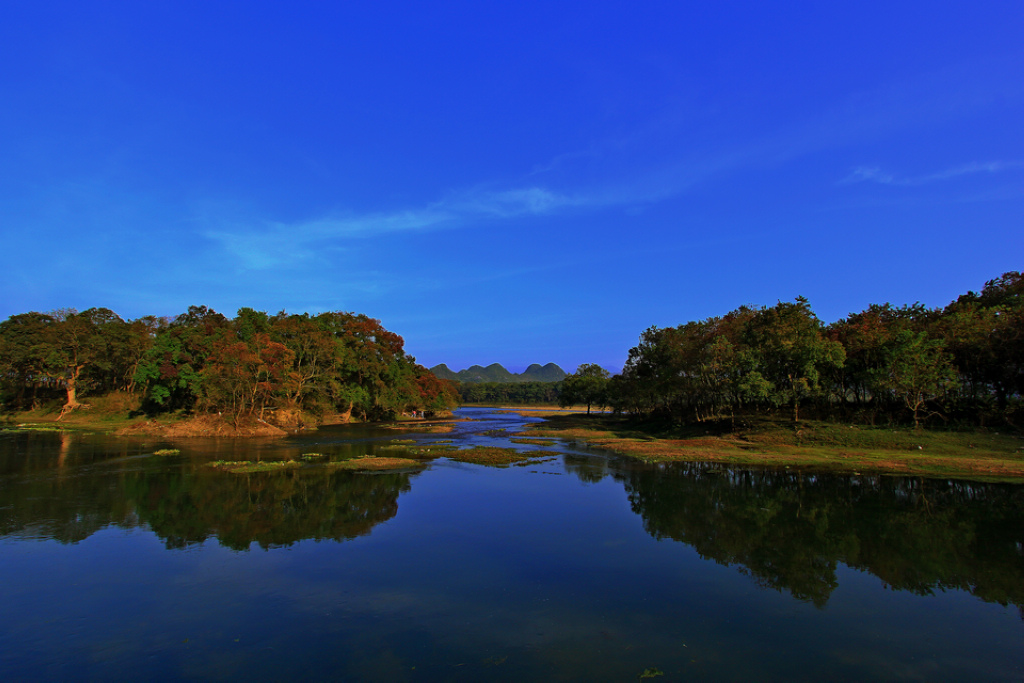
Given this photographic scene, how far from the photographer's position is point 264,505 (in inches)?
778

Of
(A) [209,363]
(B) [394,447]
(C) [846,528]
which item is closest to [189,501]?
(B) [394,447]

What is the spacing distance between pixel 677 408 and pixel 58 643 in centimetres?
6619

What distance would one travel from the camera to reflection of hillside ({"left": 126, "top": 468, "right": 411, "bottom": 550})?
52.4 feet

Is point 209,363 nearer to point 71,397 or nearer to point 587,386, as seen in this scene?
point 71,397

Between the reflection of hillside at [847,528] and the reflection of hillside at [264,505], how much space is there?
37.5 feet

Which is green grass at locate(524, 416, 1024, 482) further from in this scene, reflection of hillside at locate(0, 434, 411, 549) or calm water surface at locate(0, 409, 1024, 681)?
reflection of hillside at locate(0, 434, 411, 549)

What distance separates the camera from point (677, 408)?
220 ft

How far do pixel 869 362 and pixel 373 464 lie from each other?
4263cm

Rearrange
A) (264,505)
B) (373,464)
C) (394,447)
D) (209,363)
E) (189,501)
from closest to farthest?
1. (264,505)
2. (189,501)
3. (373,464)
4. (394,447)
5. (209,363)

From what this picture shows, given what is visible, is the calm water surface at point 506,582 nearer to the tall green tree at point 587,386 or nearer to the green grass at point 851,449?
the green grass at point 851,449

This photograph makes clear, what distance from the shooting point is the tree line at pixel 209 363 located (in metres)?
54.9

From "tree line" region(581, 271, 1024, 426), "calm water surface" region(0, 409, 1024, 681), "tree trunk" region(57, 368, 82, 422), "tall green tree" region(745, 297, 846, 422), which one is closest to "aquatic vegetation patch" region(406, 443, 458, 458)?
"calm water surface" region(0, 409, 1024, 681)

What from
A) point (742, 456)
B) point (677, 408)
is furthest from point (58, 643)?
point (677, 408)

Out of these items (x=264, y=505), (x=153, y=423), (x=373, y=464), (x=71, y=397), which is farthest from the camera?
(x=71, y=397)
